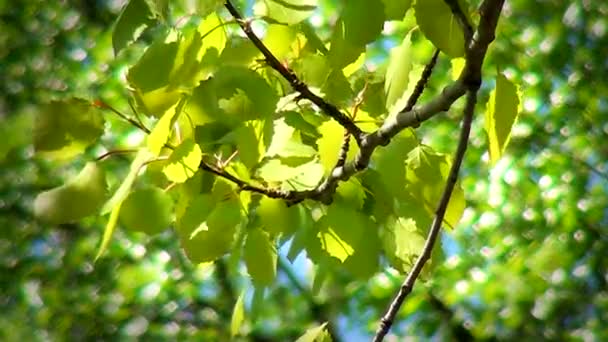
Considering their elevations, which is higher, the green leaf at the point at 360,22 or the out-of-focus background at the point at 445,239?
the out-of-focus background at the point at 445,239

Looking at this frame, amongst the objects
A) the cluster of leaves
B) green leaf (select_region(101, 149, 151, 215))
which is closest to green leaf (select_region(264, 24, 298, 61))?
the cluster of leaves

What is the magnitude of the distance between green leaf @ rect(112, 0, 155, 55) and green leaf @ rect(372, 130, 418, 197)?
0.17m

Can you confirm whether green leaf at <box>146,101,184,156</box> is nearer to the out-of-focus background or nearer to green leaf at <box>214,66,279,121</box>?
green leaf at <box>214,66,279,121</box>

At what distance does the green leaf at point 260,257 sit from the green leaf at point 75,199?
11 cm

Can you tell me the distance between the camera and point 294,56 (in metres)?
0.68

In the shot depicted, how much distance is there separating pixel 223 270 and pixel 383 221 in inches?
59.9

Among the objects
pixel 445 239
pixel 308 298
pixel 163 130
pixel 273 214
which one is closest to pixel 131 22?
pixel 163 130

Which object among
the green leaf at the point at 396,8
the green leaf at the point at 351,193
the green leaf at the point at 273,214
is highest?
the green leaf at the point at 273,214

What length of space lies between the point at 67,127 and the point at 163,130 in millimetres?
68

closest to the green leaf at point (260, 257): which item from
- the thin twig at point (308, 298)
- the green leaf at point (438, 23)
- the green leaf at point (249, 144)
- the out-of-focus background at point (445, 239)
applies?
the green leaf at point (249, 144)

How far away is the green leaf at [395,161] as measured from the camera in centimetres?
67

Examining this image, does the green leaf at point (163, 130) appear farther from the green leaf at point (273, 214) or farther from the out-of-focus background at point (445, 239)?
the out-of-focus background at point (445, 239)

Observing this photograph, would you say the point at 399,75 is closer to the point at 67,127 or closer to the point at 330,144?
the point at 330,144

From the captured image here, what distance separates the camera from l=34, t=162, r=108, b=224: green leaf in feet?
2.11
